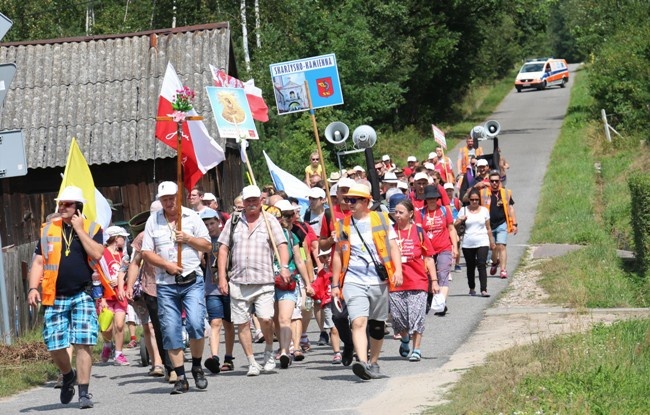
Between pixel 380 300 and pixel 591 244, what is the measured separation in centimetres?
1178

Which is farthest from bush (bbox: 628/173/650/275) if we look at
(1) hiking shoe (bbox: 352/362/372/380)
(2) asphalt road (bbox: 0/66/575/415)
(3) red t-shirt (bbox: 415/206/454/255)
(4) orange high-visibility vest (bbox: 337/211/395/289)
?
(1) hiking shoe (bbox: 352/362/372/380)

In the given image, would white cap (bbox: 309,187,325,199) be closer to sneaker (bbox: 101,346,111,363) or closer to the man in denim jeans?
sneaker (bbox: 101,346,111,363)

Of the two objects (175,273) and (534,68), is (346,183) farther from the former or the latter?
(534,68)

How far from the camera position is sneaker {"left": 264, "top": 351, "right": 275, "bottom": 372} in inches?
506

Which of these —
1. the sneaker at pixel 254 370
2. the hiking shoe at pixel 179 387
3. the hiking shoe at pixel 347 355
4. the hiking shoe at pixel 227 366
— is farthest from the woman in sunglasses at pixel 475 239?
the hiking shoe at pixel 179 387

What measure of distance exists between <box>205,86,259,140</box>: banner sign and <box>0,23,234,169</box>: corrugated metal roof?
653 centimetres

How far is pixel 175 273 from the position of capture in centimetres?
1160

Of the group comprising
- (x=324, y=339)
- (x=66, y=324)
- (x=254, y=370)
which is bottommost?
(x=254, y=370)

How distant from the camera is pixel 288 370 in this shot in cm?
1299

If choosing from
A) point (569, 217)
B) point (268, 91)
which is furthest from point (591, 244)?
point (268, 91)

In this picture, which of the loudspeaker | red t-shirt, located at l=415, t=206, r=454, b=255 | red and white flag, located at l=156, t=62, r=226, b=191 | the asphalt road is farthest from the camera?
the loudspeaker

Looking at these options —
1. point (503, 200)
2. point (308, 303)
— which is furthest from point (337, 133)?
point (308, 303)

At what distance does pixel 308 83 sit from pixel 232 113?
1.53 meters

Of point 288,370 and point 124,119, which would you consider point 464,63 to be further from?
point 288,370
